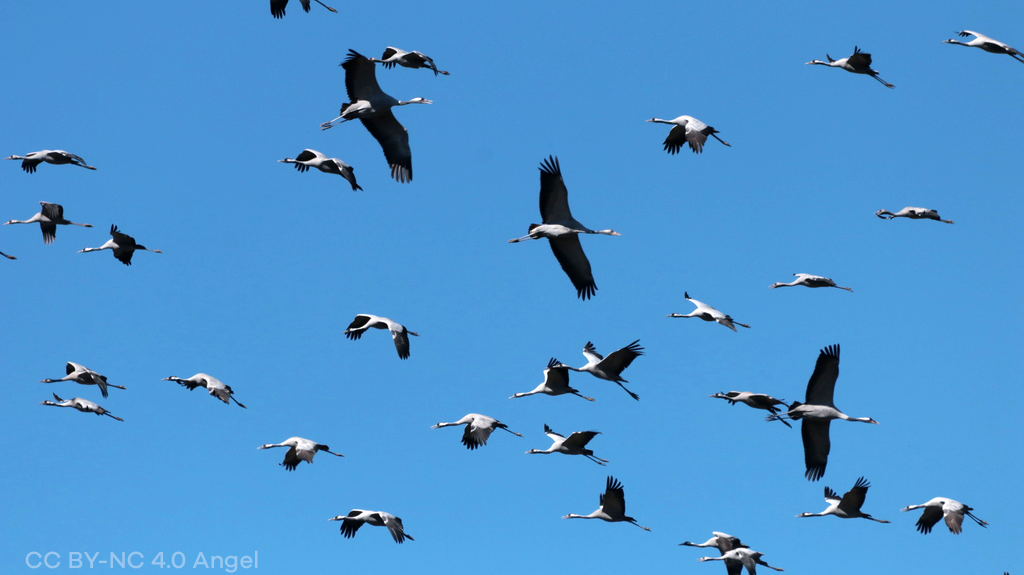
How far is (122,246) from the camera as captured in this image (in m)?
31.6

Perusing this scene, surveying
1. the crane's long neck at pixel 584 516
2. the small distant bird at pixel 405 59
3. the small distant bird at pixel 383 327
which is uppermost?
the small distant bird at pixel 405 59

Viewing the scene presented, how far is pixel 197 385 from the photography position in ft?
96.1

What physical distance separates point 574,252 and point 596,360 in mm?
3795

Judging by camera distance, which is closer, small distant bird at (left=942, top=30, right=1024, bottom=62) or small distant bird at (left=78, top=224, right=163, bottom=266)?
small distant bird at (left=942, top=30, right=1024, bottom=62)

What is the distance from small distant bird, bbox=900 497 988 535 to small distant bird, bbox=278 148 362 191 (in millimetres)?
13678

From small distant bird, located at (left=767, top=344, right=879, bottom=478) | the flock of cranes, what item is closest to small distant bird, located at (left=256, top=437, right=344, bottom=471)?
the flock of cranes

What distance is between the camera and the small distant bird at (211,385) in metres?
28.4

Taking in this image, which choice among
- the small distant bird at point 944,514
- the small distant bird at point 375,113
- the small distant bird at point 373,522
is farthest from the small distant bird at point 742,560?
the small distant bird at point 375,113

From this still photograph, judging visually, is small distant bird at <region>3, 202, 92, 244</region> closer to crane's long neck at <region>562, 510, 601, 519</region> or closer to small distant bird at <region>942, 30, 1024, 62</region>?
crane's long neck at <region>562, 510, 601, 519</region>

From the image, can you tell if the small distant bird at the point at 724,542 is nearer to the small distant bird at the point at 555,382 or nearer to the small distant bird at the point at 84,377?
the small distant bird at the point at 555,382

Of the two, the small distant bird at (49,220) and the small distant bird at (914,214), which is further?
the small distant bird at (49,220)

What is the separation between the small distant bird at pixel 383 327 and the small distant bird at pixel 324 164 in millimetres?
2826

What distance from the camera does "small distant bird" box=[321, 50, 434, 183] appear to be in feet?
91.9

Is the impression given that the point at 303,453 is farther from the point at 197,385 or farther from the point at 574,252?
the point at 574,252
